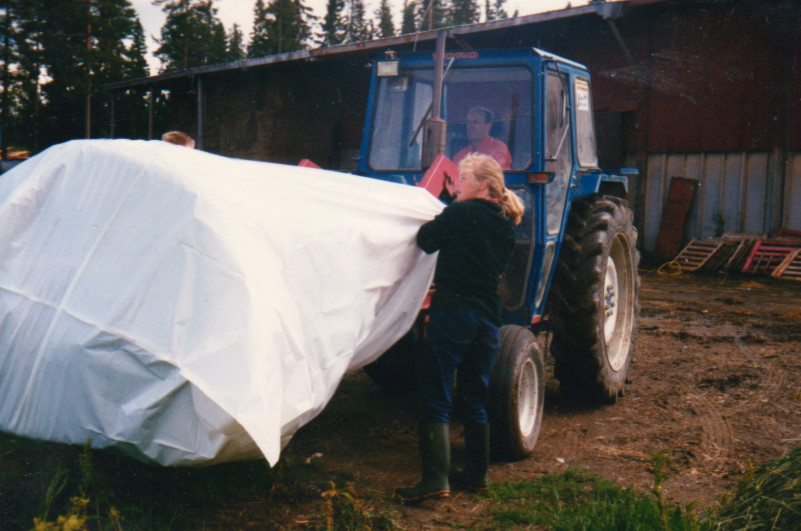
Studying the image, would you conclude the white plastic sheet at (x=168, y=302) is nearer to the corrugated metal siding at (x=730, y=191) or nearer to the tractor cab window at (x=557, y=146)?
the tractor cab window at (x=557, y=146)

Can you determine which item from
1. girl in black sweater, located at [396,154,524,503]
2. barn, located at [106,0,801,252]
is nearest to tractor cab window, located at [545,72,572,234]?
A: girl in black sweater, located at [396,154,524,503]

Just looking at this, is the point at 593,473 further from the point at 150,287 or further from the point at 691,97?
the point at 691,97

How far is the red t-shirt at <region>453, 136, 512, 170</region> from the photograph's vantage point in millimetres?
4680

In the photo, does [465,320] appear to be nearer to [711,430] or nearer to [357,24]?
[711,430]

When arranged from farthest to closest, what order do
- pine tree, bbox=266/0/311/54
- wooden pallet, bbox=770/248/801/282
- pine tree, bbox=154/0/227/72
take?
pine tree, bbox=266/0/311/54 → pine tree, bbox=154/0/227/72 → wooden pallet, bbox=770/248/801/282

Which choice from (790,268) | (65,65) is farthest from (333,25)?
(790,268)

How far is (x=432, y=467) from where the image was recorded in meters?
3.47

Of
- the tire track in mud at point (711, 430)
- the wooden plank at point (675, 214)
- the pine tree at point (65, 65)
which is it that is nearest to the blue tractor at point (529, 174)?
the tire track in mud at point (711, 430)

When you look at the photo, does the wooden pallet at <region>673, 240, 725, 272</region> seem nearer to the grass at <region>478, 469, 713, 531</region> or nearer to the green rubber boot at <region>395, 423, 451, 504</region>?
the grass at <region>478, 469, 713, 531</region>

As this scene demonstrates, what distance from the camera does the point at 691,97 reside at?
12828 mm

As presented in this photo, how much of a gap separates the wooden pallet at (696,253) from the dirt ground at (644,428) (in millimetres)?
4875

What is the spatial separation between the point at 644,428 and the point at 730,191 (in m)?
9.19

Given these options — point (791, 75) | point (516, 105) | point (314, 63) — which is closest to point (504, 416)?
point (516, 105)

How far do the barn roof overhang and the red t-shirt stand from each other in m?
6.20
